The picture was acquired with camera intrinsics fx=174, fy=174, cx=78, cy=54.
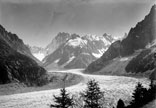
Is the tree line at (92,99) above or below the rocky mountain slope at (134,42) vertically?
below

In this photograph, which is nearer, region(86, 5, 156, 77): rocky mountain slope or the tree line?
the tree line

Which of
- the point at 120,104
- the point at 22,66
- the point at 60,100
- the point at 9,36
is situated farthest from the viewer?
the point at 9,36

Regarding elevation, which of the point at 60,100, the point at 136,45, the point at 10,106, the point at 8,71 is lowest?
the point at 10,106

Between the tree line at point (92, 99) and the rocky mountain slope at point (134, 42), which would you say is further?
the rocky mountain slope at point (134, 42)

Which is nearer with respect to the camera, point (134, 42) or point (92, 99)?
point (92, 99)

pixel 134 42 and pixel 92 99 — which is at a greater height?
pixel 134 42

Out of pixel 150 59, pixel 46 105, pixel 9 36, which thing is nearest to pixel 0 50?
pixel 46 105

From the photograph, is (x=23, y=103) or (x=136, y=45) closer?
(x=23, y=103)

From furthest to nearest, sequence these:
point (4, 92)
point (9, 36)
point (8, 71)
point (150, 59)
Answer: point (9, 36)
point (150, 59)
point (8, 71)
point (4, 92)

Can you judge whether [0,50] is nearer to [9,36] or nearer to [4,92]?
[4,92]

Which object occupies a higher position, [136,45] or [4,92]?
[136,45]

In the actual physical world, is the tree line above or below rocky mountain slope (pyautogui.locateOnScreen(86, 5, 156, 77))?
below
